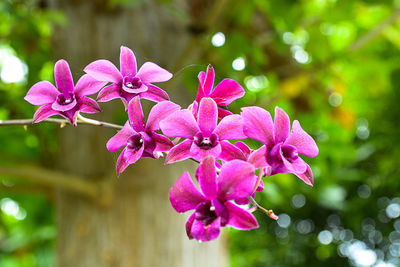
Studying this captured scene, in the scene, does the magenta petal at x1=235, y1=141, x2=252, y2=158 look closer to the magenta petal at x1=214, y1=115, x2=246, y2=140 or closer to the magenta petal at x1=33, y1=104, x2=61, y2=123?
the magenta petal at x1=214, y1=115, x2=246, y2=140

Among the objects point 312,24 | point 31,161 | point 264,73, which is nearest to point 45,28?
point 31,161

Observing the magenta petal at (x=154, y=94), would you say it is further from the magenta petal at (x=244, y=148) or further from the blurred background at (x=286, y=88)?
the blurred background at (x=286, y=88)

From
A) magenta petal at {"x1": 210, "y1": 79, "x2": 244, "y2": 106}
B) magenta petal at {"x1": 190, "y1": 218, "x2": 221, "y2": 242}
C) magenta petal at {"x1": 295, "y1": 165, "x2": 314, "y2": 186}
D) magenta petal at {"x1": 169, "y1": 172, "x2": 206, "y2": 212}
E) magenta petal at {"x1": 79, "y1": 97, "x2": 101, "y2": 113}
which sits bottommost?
magenta petal at {"x1": 190, "y1": 218, "x2": 221, "y2": 242}

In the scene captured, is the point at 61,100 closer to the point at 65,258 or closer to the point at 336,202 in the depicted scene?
the point at 65,258

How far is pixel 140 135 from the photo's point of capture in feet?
1.25

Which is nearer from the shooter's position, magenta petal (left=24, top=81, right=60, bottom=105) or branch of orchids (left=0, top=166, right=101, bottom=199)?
magenta petal (left=24, top=81, right=60, bottom=105)

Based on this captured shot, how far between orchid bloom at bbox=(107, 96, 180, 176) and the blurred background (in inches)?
22.0

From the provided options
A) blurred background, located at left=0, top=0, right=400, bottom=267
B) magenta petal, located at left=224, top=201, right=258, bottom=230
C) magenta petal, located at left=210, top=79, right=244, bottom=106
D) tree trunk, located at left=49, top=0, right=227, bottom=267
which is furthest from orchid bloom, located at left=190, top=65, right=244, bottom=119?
tree trunk, located at left=49, top=0, right=227, bottom=267

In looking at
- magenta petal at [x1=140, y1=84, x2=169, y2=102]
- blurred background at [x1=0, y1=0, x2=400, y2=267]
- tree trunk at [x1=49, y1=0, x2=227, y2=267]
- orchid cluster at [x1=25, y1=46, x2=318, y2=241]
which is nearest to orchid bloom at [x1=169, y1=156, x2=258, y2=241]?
orchid cluster at [x1=25, y1=46, x2=318, y2=241]

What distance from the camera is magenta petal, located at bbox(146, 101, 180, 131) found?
0.38m

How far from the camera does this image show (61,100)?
406mm

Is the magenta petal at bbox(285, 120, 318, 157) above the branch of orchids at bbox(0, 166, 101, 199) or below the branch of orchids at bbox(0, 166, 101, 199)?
below

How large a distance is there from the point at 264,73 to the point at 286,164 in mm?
1417

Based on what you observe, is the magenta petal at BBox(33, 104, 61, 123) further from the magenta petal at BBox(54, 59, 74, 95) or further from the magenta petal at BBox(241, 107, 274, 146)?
the magenta petal at BBox(241, 107, 274, 146)
